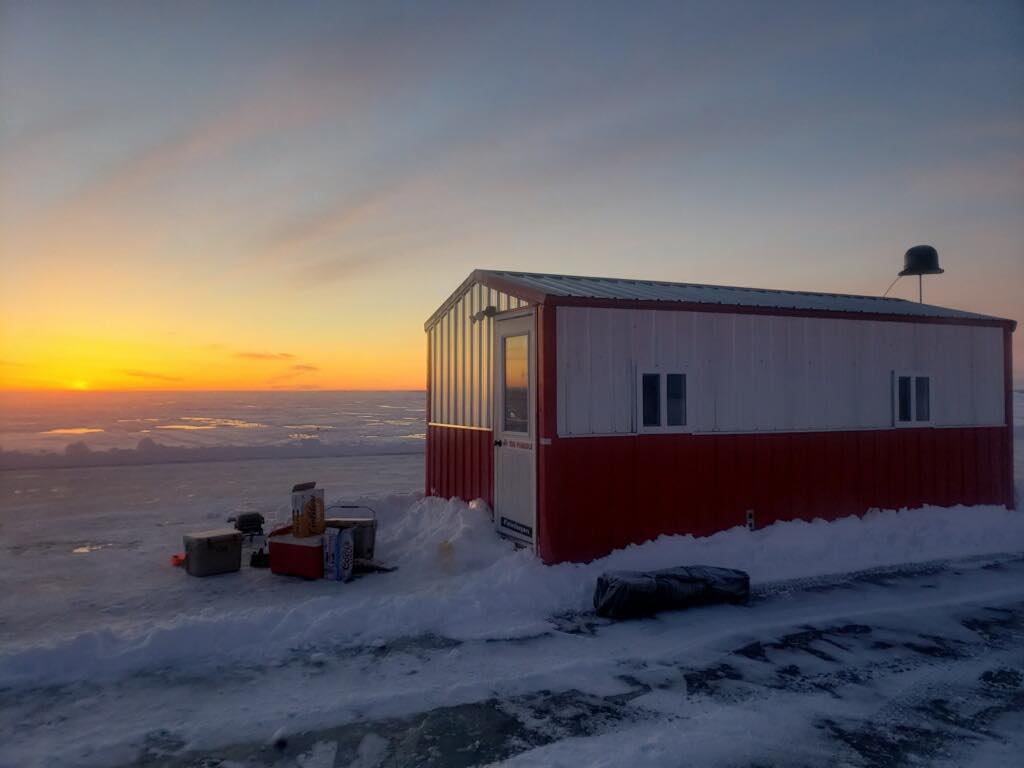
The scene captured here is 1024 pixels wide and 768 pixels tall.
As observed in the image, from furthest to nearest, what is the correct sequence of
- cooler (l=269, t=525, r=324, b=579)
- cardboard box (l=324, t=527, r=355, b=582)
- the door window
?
the door window
cooler (l=269, t=525, r=324, b=579)
cardboard box (l=324, t=527, r=355, b=582)

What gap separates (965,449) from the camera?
13.6 metres

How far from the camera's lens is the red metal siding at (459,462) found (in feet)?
40.0

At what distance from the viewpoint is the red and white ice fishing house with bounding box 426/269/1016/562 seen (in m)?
10.2

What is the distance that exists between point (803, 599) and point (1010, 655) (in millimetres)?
2338

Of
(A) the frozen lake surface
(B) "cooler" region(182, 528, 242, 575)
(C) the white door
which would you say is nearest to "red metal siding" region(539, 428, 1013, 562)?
(A) the frozen lake surface

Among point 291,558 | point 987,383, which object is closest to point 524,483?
point 291,558

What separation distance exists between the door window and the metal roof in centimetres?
84

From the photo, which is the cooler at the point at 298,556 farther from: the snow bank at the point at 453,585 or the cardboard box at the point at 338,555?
the snow bank at the point at 453,585

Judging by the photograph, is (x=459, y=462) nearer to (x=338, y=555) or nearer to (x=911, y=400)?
(x=338, y=555)

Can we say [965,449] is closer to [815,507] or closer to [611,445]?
[815,507]

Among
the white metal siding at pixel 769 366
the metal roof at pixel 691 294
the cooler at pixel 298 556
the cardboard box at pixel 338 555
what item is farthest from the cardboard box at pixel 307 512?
the metal roof at pixel 691 294

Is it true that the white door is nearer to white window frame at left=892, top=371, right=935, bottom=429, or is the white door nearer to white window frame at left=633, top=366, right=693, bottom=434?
white window frame at left=633, top=366, right=693, bottom=434

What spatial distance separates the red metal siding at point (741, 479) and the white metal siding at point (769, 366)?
0.30 m

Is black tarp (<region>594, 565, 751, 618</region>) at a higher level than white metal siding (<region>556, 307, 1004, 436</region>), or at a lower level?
lower
